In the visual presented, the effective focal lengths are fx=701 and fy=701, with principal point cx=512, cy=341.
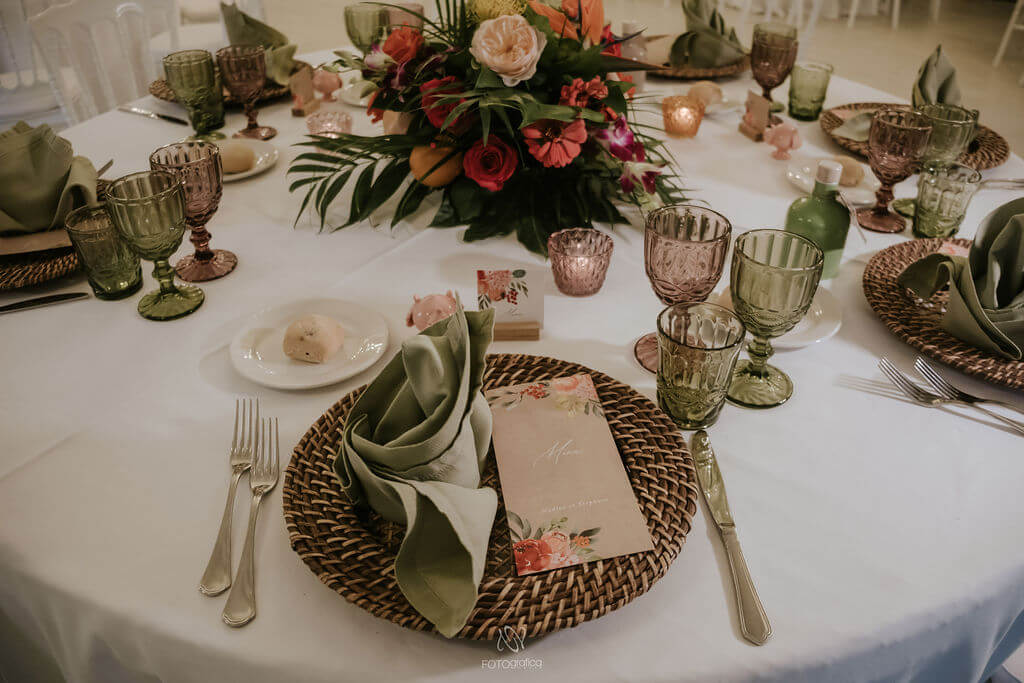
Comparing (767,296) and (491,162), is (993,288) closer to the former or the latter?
(767,296)

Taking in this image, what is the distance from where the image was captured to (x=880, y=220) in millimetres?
1357

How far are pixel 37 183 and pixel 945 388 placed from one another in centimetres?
147

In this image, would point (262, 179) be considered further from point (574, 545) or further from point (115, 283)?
point (574, 545)

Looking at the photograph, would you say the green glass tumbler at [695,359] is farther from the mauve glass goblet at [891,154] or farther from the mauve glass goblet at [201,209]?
the mauve glass goblet at [201,209]

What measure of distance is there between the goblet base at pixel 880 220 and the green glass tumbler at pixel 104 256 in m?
1.31

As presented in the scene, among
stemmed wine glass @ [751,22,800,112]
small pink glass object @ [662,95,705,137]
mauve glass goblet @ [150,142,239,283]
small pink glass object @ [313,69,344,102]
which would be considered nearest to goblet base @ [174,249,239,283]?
mauve glass goblet @ [150,142,239,283]

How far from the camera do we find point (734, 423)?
0.91 meters

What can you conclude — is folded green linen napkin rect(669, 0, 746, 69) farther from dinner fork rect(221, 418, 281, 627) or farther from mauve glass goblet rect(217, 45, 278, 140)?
dinner fork rect(221, 418, 281, 627)

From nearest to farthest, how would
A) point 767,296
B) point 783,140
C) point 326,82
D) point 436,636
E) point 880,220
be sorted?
point 436,636, point 767,296, point 880,220, point 783,140, point 326,82

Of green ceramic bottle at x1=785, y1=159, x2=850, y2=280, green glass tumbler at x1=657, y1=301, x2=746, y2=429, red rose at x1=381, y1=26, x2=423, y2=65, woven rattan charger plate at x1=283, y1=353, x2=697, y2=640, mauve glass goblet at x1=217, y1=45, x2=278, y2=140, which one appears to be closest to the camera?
woven rattan charger plate at x1=283, y1=353, x2=697, y2=640

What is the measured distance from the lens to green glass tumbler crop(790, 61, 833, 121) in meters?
1.74

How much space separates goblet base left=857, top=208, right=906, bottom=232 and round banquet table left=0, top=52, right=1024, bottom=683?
0.19 m

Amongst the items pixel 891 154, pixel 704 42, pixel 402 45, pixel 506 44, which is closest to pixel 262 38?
pixel 402 45

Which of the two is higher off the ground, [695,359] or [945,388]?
[695,359]
